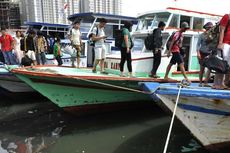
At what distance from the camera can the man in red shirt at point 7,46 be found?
34.9ft

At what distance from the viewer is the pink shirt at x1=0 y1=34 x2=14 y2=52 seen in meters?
10.6

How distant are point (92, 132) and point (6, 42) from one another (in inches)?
206

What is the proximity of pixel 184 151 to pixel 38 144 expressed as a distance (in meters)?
2.89

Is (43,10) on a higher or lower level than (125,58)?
higher

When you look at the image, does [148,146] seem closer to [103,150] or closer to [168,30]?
[103,150]

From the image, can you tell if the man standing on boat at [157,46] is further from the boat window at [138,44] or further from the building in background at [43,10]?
the building in background at [43,10]

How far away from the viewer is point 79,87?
7379mm

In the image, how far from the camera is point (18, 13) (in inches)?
1602

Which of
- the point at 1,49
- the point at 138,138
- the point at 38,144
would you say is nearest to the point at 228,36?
the point at 138,138

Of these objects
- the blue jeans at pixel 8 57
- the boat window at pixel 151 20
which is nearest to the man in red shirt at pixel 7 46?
the blue jeans at pixel 8 57

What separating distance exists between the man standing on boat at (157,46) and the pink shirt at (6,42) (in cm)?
529

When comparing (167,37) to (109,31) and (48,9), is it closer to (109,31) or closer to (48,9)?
(109,31)

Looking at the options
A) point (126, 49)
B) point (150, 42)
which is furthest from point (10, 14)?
point (126, 49)

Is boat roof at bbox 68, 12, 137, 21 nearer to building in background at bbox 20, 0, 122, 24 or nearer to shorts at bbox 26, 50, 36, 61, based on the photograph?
shorts at bbox 26, 50, 36, 61
